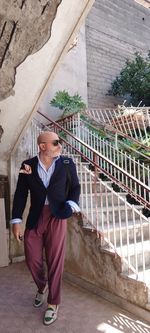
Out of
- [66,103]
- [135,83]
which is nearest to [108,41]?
[135,83]

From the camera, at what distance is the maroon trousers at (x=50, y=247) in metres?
2.84

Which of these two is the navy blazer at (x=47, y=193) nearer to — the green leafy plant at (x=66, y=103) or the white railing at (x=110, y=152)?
the white railing at (x=110, y=152)

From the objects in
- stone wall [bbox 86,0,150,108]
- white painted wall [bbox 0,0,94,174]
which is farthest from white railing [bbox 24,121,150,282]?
stone wall [bbox 86,0,150,108]

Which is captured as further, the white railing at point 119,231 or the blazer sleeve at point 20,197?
the white railing at point 119,231

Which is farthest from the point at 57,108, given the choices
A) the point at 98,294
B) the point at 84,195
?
the point at 98,294

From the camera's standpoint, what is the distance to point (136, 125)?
7.68 m

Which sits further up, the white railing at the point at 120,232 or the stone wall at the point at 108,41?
the stone wall at the point at 108,41

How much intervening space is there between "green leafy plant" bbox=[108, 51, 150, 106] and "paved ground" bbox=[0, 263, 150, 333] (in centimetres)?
711

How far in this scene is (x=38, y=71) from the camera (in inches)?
149

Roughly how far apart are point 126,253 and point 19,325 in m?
1.47

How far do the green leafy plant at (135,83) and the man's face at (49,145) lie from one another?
7.25m

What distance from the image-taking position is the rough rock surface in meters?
2.72

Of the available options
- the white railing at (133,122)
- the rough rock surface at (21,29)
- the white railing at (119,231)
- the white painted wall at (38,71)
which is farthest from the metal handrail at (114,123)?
the rough rock surface at (21,29)

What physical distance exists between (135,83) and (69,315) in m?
7.84
